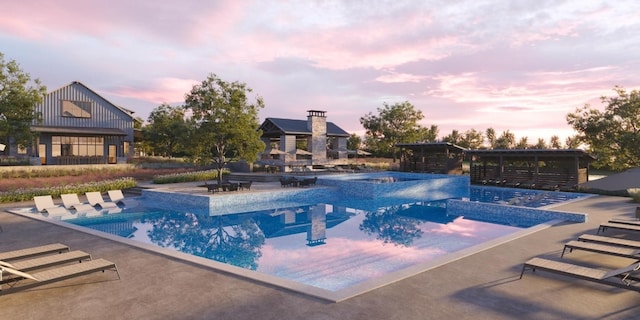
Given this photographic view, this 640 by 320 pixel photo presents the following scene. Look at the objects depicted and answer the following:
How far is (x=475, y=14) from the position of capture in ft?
A: 52.5

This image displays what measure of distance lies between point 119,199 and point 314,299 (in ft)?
50.0

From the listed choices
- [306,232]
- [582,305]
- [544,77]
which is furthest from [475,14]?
[582,305]

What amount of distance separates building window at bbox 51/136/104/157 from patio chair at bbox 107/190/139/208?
1785 cm

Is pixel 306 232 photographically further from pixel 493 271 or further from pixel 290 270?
pixel 493 271

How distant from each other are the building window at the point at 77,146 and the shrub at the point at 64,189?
42.9 ft

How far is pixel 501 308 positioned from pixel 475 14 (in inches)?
573

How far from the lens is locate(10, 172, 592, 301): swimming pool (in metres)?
8.20

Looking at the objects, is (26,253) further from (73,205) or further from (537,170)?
(537,170)

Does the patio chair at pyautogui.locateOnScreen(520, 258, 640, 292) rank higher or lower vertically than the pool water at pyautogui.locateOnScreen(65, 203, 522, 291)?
higher

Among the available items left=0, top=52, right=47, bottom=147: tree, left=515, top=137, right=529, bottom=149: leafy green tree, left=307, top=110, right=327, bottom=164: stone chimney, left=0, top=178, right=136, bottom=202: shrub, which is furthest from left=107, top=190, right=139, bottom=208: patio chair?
left=515, top=137, right=529, bottom=149: leafy green tree

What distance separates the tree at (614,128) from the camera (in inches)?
1104

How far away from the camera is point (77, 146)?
1262 inches

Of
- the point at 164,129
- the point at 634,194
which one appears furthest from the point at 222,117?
the point at 164,129

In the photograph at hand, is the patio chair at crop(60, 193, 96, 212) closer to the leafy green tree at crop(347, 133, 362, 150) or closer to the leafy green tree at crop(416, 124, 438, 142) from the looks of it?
the leafy green tree at crop(416, 124, 438, 142)
